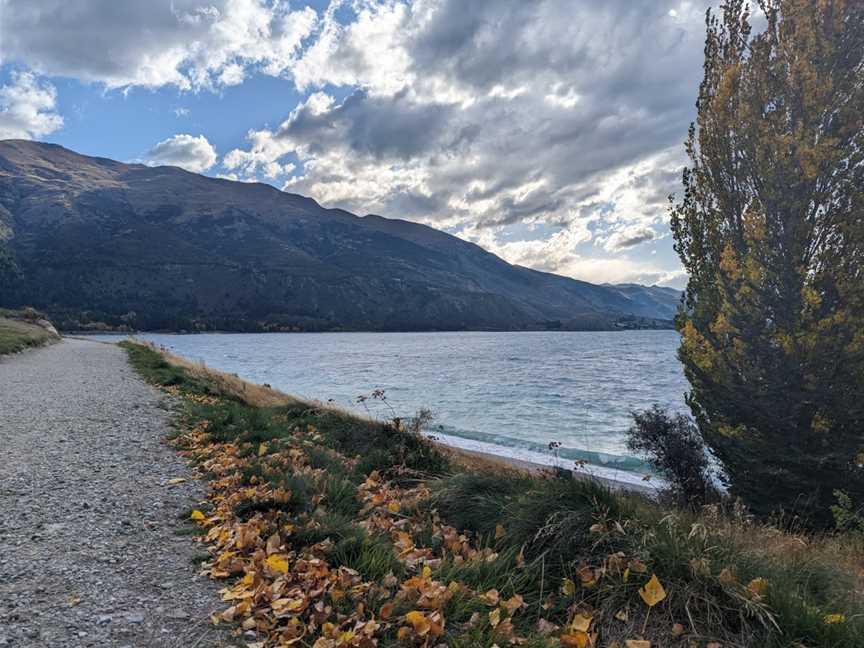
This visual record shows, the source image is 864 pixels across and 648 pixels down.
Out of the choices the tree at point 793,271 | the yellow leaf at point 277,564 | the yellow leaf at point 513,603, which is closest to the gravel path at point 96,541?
the yellow leaf at point 277,564

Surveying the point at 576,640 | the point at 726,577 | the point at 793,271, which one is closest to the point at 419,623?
the point at 576,640

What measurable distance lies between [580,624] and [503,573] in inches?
34.0

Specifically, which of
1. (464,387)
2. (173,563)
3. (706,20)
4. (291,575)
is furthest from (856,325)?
(464,387)

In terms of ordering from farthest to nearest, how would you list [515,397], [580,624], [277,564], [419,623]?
[515,397] → [277,564] → [580,624] → [419,623]

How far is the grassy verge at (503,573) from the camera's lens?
3.55 meters

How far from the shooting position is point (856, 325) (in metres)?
9.25

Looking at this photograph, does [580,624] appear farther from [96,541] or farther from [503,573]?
[96,541]

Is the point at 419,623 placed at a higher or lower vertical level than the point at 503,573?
higher

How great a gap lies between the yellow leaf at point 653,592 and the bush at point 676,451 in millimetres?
11105

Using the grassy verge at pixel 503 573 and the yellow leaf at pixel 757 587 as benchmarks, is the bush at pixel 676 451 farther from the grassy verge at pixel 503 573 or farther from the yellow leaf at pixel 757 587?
the yellow leaf at pixel 757 587

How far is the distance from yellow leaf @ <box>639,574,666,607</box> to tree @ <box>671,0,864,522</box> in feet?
25.4

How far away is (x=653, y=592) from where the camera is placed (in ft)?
12.6

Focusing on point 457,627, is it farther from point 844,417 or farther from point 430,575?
point 844,417

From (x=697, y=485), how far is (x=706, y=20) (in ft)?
39.2
